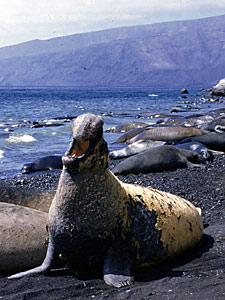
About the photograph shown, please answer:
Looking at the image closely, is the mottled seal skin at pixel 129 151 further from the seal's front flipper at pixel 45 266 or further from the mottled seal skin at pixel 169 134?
the seal's front flipper at pixel 45 266

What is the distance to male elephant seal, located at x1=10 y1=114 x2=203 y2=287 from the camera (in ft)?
12.7

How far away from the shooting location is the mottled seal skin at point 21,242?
4.60m

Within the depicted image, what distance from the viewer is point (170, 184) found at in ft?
29.8

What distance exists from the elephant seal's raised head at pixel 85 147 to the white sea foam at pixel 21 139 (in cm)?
1492

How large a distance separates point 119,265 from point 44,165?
338 inches

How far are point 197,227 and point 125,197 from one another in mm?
1191

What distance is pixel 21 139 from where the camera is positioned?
19.3 meters

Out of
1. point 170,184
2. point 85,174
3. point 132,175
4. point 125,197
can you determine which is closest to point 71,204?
point 85,174

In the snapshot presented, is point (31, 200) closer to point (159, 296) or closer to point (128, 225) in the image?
point (128, 225)

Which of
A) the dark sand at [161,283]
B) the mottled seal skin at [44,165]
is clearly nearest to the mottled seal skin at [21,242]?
the dark sand at [161,283]

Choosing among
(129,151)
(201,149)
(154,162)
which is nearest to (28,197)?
(154,162)

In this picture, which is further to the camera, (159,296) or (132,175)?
(132,175)

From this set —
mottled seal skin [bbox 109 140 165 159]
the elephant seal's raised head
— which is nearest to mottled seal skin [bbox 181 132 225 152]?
mottled seal skin [bbox 109 140 165 159]

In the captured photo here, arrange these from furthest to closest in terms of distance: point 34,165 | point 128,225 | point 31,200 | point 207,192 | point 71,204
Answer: point 34,165, point 207,192, point 31,200, point 128,225, point 71,204
